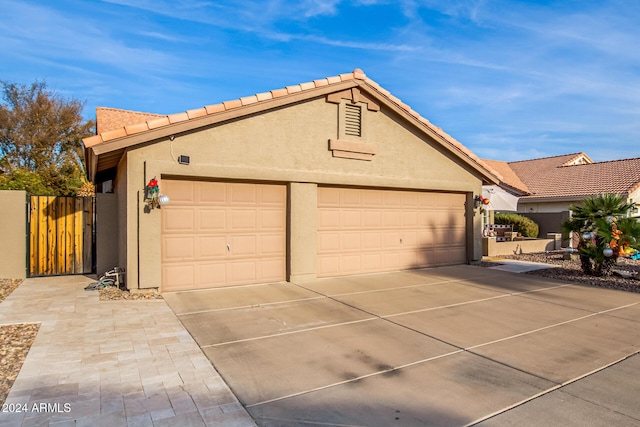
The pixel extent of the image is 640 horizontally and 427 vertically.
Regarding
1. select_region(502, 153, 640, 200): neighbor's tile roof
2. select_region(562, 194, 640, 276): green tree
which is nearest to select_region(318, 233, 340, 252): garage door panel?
select_region(562, 194, 640, 276): green tree

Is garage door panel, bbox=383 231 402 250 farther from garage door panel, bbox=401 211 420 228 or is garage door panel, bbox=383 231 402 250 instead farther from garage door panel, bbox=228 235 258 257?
garage door panel, bbox=228 235 258 257

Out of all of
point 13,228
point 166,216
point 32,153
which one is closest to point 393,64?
point 166,216

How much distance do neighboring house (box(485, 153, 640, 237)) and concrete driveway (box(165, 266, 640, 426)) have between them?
1408cm

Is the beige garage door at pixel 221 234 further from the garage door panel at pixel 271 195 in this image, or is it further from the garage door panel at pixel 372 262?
the garage door panel at pixel 372 262

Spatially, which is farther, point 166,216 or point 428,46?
point 428,46

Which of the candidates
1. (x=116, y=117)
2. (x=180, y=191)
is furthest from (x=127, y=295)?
(x=116, y=117)

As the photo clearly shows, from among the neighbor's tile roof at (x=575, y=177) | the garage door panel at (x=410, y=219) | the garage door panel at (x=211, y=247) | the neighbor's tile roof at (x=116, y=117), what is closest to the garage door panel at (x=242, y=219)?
the garage door panel at (x=211, y=247)

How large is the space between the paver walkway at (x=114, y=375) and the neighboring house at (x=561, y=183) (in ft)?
60.3

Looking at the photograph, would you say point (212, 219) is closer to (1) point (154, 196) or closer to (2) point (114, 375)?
(1) point (154, 196)

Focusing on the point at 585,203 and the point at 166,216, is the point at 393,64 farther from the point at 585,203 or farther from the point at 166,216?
the point at 166,216

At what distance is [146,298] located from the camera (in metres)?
7.70

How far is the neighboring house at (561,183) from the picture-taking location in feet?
69.6

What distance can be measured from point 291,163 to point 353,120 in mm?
2164

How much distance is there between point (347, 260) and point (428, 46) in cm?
817
